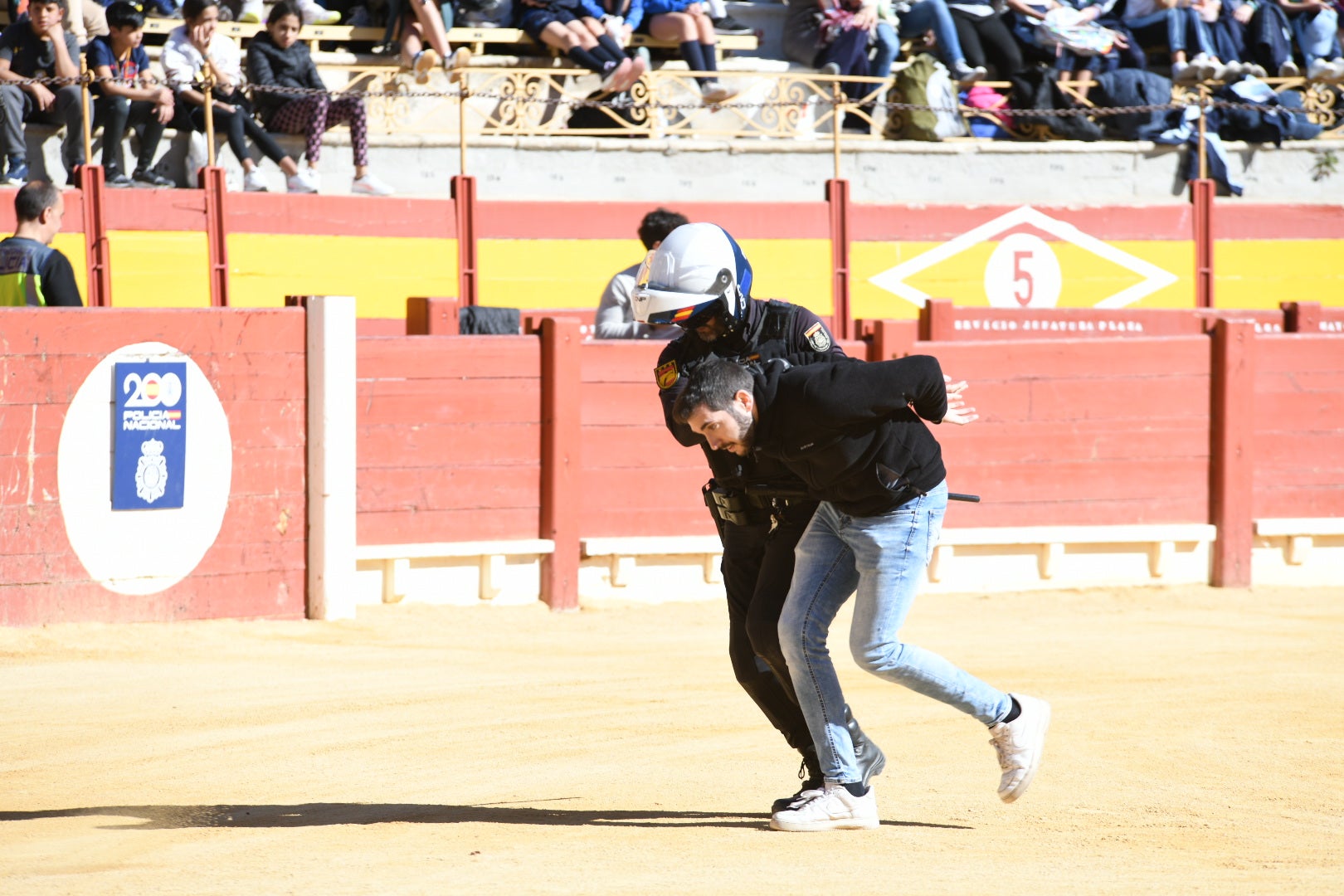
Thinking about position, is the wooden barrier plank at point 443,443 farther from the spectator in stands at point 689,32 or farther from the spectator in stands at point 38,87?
the spectator in stands at point 689,32

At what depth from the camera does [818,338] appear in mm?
4395

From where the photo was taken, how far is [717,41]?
49.6ft

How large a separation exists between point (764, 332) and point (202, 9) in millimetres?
8587

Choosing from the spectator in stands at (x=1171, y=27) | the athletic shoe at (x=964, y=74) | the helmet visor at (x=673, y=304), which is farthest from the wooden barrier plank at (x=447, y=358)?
the spectator in stands at (x=1171, y=27)

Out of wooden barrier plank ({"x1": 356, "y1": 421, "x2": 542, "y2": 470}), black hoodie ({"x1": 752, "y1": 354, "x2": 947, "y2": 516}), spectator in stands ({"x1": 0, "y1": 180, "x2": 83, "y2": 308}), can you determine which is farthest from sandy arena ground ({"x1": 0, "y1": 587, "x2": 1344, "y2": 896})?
spectator in stands ({"x1": 0, "y1": 180, "x2": 83, "y2": 308})

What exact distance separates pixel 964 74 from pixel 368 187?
5.84 meters

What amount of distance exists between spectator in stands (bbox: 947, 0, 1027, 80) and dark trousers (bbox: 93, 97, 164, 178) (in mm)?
7499

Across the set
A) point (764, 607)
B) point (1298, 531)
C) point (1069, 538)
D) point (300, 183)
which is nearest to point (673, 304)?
point (764, 607)

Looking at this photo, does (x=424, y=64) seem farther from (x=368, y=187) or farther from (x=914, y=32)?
(x=914, y=32)

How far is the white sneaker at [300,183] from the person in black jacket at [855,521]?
27.9ft

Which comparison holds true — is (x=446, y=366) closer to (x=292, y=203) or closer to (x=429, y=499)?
(x=429, y=499)

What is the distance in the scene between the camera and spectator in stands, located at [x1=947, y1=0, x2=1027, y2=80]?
597 inches

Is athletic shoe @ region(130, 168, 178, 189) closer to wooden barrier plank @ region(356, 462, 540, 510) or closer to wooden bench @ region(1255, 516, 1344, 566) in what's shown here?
wooden barrier plank @ region(356, 462, 540, 510)

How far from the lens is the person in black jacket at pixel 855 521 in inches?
159
